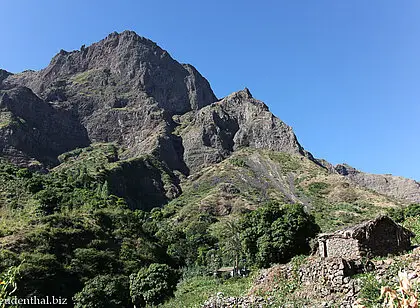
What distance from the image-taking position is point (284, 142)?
479ft

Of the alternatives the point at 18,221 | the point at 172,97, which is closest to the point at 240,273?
the point at 18,221

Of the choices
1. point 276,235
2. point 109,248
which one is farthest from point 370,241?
point 109,248

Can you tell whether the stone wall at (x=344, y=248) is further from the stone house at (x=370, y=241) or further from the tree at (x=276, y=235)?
the tree at (x=276, y=235)

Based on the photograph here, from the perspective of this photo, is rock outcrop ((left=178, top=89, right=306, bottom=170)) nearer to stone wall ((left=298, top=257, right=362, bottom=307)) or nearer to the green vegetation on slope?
the green vegetation on slope

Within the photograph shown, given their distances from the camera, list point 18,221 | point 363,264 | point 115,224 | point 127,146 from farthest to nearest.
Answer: point 127,146 < point 115,224 < point 18,221 < point 363,264

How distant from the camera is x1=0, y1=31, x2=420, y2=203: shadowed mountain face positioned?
14225cm

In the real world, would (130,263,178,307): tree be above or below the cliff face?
below

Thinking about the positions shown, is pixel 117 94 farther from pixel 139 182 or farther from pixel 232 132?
pixel 139 182

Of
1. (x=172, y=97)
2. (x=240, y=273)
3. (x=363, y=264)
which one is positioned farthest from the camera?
(x=172, y=97)

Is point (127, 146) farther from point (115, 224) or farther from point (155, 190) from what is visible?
point (115, 224)

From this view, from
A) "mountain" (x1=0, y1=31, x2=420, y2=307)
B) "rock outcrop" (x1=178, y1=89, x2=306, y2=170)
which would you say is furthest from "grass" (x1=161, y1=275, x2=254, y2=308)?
"rock outcrop" (x1=178, y1=89, x2=306, y2=170)

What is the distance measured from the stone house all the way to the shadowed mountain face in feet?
332

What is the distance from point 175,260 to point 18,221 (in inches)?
816

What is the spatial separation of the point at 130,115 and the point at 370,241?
507 feet
